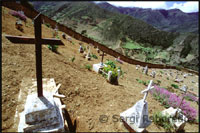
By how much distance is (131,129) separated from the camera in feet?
10.4

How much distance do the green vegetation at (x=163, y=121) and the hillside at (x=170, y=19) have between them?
5442 centimetres

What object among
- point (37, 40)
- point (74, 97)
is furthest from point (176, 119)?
point (37, 40)

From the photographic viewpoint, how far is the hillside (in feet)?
175

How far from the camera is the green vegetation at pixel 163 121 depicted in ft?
12.2

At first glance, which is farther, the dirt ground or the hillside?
the hillside

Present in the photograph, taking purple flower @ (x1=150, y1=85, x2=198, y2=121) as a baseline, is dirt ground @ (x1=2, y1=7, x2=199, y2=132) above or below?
above

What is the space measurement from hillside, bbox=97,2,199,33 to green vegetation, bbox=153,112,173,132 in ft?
179

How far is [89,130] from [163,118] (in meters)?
2.58

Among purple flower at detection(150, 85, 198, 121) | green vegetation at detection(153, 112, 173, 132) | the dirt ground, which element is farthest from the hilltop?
green vegetation at detection(153, 112, 173, 132)

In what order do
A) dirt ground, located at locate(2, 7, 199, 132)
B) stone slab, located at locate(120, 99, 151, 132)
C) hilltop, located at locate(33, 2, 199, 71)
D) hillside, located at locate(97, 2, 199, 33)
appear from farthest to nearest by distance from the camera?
hillside, located at locate(97, 2, 199, 33)
hilltop, located at locate(33, 2, 199, 71)
dirt ground, located at locate(2, 7, 199, 132)
stone slab, located at locate(120, 99, 151, 132)

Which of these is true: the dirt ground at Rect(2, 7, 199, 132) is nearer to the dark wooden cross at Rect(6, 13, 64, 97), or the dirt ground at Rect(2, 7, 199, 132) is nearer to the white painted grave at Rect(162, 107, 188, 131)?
the white painted grave at Rect(162, 107, 188, 131)

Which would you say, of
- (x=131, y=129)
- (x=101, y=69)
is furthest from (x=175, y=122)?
(x=101, y=69)

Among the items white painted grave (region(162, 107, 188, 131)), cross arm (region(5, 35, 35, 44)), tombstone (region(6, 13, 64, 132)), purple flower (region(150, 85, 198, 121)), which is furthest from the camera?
purple flower (region(150, 85, 198, 121))

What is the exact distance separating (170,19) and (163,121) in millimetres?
80471
